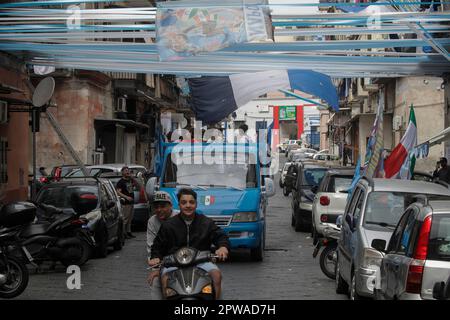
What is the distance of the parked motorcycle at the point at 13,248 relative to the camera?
11.9m

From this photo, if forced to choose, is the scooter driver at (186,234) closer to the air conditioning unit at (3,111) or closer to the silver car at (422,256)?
the silver car at (422,256)

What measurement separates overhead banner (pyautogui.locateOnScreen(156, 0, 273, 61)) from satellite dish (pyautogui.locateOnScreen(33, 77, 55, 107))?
19.8 ft

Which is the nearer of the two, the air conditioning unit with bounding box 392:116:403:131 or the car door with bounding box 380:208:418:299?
the car door with bounding box 380:208:418:299

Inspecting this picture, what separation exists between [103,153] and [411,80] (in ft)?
45.8

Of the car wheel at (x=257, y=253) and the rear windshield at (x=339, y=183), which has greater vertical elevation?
the rear windshield at (x=339, y=183)

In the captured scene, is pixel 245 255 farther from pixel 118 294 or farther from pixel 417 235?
pixel 417 235

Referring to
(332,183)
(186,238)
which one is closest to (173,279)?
(186,238)

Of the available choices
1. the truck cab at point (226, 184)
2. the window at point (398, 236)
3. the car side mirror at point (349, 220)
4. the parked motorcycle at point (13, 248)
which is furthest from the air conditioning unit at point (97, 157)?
the window at point (398, 236)

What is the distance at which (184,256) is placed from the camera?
7.63m

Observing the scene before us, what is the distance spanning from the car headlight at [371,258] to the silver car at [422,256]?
1890 mm

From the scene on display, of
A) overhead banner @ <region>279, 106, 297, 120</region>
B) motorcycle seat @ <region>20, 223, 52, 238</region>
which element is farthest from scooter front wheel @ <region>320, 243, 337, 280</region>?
overhead banner @ <region>279, 106, 297, 120</region>

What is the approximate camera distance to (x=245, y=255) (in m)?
17.7

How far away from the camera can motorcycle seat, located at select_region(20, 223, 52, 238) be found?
537 inches

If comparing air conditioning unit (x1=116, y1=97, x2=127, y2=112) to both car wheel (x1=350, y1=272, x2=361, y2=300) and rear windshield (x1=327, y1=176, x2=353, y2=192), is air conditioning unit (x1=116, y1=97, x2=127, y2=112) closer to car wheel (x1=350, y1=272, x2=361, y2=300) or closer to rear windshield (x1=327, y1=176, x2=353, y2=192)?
rear windshield (x1=327, y1=176, x2=353, y2=192)
